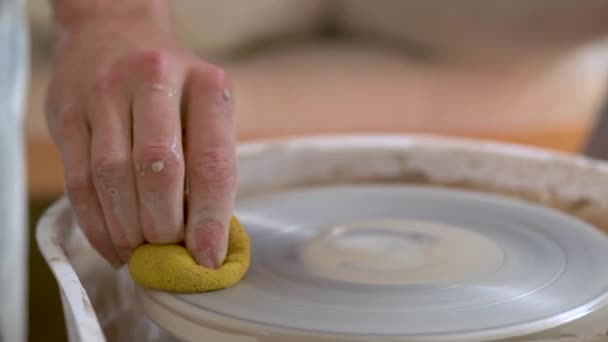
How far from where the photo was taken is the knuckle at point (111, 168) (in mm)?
598

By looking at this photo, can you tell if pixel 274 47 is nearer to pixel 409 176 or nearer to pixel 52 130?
pixel 409 176

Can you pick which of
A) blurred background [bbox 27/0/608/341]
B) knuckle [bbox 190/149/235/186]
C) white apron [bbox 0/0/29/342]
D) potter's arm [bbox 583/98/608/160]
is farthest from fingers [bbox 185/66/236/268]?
blurred background [bbox 27/0/608/341]

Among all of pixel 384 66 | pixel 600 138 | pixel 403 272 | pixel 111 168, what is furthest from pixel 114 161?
pixel 384 66

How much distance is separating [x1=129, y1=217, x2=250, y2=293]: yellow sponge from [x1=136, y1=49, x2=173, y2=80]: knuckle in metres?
→ 0.14

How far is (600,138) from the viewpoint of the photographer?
1203 mm

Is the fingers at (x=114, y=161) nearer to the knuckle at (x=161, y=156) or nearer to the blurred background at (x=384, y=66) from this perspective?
the knuckle at (x=161, y=156)

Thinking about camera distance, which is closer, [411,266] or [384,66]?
[411,266]

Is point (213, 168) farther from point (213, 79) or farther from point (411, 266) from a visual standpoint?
point (411, 266)

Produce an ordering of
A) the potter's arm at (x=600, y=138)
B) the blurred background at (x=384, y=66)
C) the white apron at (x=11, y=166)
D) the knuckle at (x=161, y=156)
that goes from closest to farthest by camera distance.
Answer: the knuckle at (x=161, y=156) → the white apron at (x=11, y=166) → the potter's arm at (x=600, y=138) → the blurred background at (x=384, y=66)

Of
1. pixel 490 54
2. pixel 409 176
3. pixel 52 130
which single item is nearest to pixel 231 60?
pixel 490 54

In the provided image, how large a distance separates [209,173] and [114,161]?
0.07 m

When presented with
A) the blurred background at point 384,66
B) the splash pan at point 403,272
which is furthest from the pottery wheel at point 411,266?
the blurred background at point 384,66

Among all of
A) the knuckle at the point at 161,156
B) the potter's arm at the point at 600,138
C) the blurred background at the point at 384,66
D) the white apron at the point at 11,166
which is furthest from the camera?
the blurred background at the point at 384,66

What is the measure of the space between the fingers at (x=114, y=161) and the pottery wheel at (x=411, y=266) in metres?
0.08
